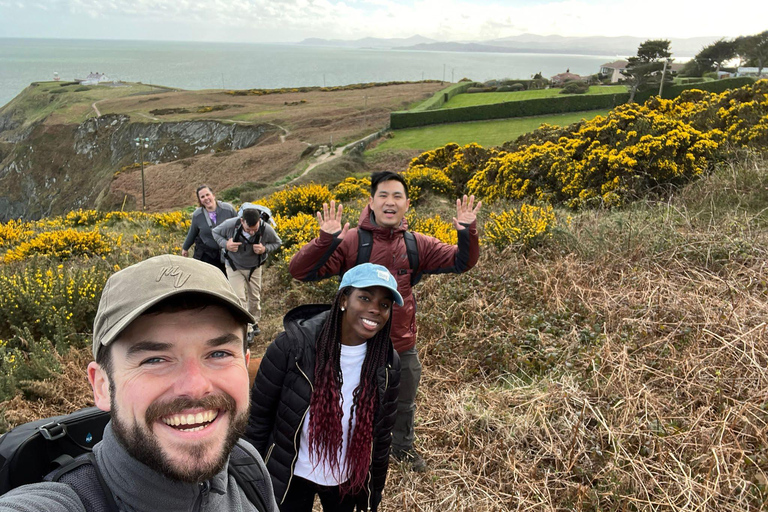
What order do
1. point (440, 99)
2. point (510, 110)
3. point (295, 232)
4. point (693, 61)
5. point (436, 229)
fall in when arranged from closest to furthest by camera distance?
point (436, 229)
point (295, 232)
point (510, 110)
point (440, 99)
point (693, 61)

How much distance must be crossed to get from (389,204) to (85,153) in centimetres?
6763

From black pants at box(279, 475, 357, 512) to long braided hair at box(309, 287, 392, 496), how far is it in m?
0.10

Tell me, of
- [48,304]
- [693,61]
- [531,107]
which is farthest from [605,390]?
[693,61]

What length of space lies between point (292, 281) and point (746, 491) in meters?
5.56

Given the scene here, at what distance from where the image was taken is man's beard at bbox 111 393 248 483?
918 millimetres

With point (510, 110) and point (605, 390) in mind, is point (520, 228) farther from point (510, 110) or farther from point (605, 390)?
point (510, 110)

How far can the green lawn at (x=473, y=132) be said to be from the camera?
26453 millimetres

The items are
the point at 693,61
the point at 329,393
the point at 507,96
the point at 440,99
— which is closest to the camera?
the point at 329,393

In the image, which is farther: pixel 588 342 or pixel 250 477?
pixel 588 342

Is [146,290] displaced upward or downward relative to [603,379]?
upward

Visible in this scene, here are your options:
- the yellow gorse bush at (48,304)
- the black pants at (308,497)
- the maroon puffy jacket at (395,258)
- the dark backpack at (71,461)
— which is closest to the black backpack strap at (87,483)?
the dark backpack at (71,461)

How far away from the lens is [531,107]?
105 ft

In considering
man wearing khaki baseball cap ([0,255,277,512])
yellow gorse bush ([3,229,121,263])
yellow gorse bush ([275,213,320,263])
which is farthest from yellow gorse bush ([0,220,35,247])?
man wearing khaki baseball cap ([0,255,277,512])

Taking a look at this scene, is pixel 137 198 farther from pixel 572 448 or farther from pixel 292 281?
pixel 572 448
